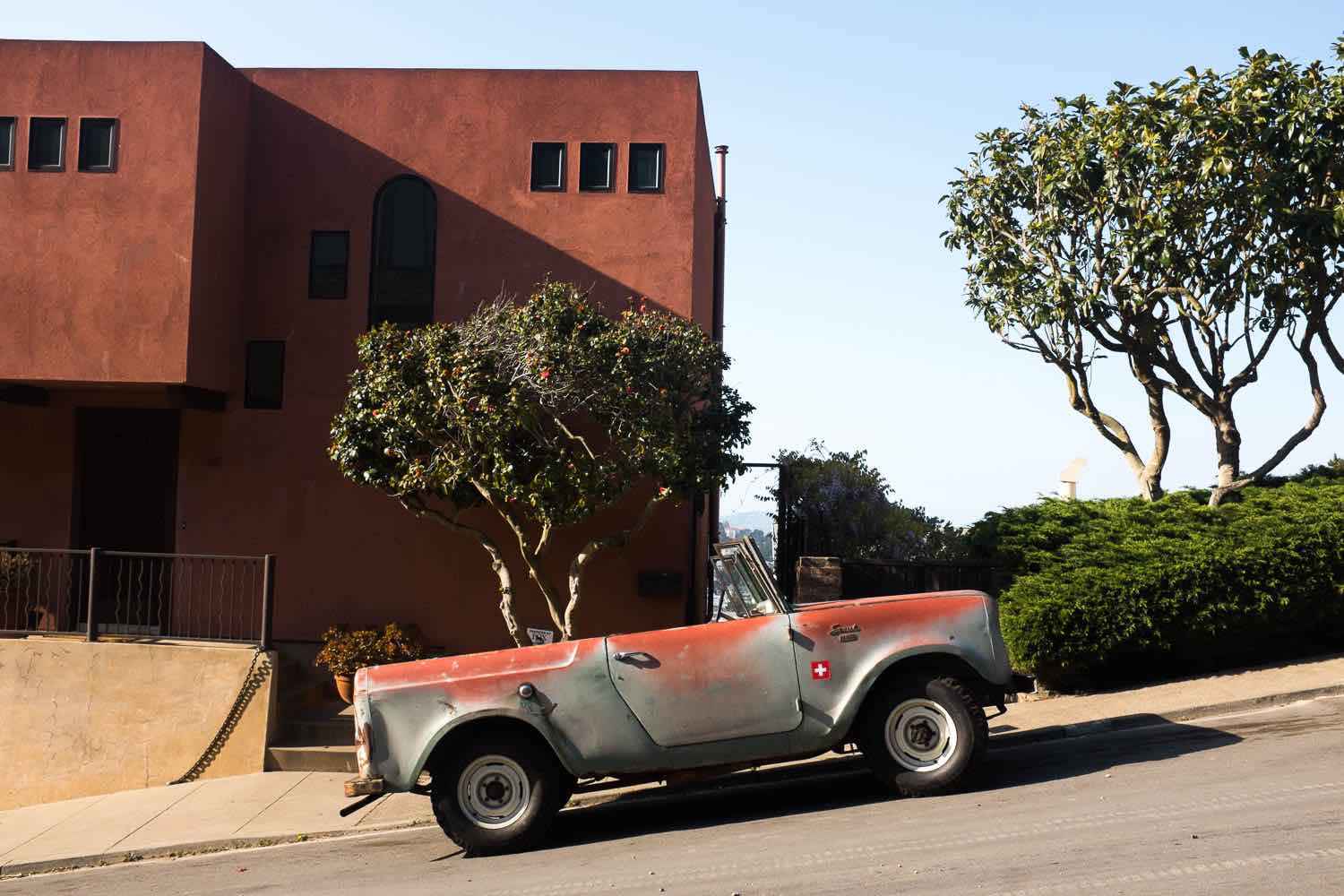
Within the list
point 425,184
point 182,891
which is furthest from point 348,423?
point 182,891

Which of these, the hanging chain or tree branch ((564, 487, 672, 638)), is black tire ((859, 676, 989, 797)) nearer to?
tree branch ((564, 487, 672, 638))

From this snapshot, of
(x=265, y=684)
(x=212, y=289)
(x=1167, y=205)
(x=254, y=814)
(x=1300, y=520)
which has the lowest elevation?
(x=254, y=814)

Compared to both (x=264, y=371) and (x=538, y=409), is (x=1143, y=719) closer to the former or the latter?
(x=538, y=409)

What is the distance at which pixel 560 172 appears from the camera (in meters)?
14.2

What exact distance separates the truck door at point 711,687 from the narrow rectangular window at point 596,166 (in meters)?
7.57

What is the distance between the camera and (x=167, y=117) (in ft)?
42.8

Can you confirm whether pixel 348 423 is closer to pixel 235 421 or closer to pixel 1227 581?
pixel 235 421

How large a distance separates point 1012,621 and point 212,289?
925 cm

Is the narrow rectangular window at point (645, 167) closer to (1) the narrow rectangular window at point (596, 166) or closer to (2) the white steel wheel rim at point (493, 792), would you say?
(1) the narrow rectangular window at point (596, 166)

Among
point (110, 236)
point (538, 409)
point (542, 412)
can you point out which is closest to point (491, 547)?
point (542, 412)

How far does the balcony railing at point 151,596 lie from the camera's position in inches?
529

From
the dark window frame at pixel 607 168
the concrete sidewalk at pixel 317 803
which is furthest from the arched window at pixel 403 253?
the concrete sidewalk at pixel 317 803

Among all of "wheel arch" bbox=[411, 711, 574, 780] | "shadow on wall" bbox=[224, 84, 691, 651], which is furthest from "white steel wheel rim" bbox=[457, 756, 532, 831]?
"shadow on wall" bbox=[224, 84, 691, 651]

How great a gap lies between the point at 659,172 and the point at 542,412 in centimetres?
354
